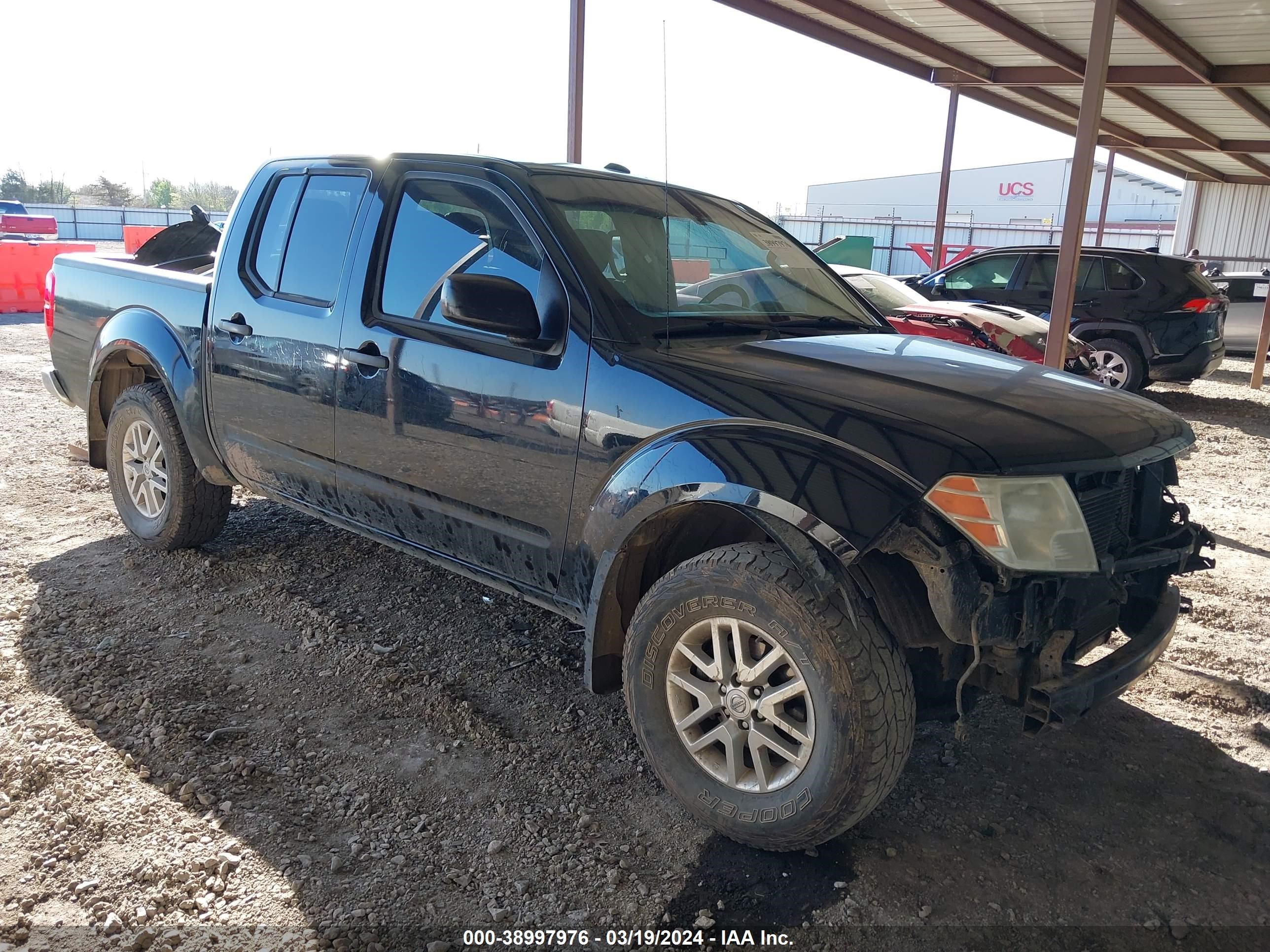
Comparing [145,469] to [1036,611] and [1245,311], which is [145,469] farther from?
[1245,311]

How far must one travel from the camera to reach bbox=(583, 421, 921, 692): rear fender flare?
238 centimetres

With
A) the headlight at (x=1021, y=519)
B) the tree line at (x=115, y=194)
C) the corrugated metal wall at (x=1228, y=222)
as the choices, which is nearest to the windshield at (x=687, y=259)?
the headlight at (x=1021, y=519)

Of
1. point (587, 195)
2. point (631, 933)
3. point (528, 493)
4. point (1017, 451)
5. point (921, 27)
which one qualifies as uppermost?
point (921, 27)

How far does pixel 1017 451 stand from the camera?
241cm

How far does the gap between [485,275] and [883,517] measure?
1.45 m

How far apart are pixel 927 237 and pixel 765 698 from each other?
1539 inches

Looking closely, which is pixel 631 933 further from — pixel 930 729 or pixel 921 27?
pixel 921 27

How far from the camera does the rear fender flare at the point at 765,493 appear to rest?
2.38 m

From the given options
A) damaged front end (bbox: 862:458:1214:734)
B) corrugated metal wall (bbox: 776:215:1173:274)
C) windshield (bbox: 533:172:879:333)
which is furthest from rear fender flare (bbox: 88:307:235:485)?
corrugated metal wall (bbox: 776:215:1173:274)

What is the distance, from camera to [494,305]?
116 inches

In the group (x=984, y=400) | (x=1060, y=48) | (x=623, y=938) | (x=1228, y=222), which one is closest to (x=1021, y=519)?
(x=984, y=400)

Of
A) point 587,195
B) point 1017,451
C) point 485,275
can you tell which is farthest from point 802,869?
point 587,195

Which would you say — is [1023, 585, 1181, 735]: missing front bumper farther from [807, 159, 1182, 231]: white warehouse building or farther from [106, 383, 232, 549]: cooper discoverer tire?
[807, 159, 1182, 231]: white warehouse building

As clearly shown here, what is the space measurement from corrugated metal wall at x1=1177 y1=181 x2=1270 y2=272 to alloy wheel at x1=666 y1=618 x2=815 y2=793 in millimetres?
30037
